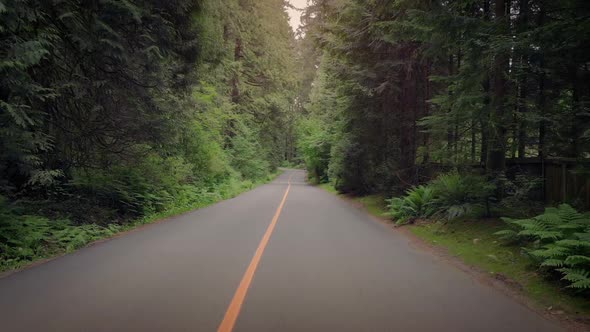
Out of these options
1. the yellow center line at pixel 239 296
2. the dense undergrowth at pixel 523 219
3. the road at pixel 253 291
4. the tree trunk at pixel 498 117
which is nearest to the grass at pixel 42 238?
the road at pixel 253 291

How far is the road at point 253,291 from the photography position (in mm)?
3902

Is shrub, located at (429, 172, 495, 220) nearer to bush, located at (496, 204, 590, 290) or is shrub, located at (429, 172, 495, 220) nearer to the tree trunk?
the tree trunk

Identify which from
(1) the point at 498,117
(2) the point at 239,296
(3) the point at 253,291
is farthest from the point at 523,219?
(2) the point at 239,296

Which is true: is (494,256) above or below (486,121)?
below

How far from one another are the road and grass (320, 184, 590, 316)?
521 millimetres

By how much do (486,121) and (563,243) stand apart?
4096 millimetres

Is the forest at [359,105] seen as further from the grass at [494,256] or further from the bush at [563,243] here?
the grass at [494,256]

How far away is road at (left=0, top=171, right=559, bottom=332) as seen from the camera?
390 cm

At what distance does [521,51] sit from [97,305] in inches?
311

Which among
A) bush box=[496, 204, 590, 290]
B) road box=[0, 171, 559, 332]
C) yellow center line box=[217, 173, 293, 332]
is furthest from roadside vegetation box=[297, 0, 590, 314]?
yellow center line box=[217, 173, 293, 332]

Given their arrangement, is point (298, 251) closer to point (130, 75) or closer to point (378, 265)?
point (378, 265)

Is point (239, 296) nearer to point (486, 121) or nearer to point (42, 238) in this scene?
point (42, 238)

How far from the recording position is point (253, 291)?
4.85 meters

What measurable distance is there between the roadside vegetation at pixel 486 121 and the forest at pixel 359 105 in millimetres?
53
